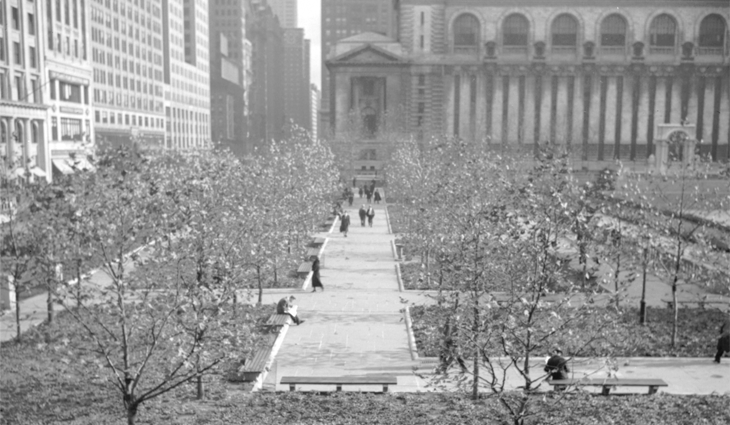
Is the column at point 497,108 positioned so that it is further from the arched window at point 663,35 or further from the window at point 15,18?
the window at point 15,18

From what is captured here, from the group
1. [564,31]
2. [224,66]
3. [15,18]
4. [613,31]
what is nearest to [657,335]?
[15,18]

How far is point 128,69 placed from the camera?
113312 millimetres

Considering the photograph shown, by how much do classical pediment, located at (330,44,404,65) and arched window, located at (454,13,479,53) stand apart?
9.31 metres

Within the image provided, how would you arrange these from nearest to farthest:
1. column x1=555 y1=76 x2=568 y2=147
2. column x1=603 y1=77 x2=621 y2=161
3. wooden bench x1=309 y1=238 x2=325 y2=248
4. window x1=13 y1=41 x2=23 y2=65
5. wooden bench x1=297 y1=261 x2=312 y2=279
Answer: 1. wooden bench x1=297 y1=261 x2=312 y2=279
2. wooden bench x1=309 y1=238 x2=325 y2=248
3. window x1=13 y1=41 x2=23 y2=65
4. column x1=555 y1=76 x2=568 y2=147
5. column x1=603 y1=77 x2=621 y2=161

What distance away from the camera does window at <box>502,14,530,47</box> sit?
385 feet

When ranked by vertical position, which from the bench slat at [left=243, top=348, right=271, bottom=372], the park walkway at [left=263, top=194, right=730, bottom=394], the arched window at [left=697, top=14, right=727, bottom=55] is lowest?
the park walkway at [left=263, top=194, right=730, bottom=394]

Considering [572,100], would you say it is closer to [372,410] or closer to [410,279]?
[410,279]

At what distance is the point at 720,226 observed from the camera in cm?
3384

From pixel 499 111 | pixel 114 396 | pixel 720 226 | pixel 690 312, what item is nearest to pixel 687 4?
pixel 499 111

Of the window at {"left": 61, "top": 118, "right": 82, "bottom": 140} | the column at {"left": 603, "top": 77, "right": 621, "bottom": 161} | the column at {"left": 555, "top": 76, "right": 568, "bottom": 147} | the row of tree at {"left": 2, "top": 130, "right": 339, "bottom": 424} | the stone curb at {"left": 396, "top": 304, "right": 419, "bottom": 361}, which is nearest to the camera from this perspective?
the row of tree at {"left": 2, "top": 130, "right": 339, "bottom": 424}

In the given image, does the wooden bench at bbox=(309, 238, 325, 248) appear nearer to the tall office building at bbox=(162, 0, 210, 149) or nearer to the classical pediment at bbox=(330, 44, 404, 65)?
the classical pediment at bbox=(330, 44, 404, 65)

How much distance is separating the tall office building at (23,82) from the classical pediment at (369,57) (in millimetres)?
53242

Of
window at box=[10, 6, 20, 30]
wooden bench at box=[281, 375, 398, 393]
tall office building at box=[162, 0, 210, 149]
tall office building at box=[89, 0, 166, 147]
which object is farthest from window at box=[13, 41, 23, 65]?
tall office building at box=[162, 0, 210, 149]

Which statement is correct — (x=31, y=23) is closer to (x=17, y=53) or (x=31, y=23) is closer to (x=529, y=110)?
(x=17, y=53)
